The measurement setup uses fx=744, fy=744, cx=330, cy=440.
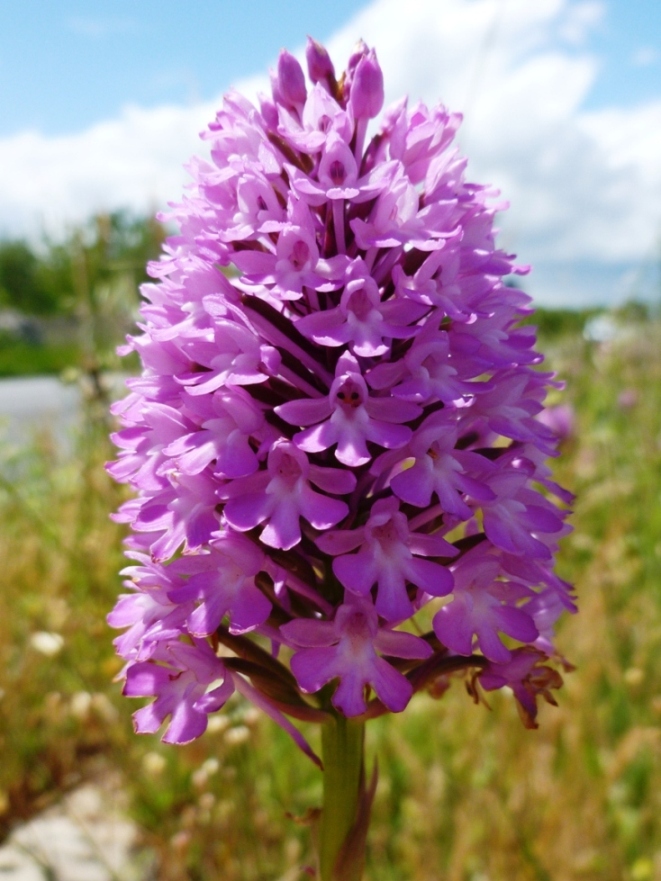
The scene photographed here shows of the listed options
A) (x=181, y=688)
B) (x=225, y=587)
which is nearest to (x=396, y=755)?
(x=181, y=688)

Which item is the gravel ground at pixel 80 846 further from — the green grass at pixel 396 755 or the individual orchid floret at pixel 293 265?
the individual orchid floret at pixel 293 265

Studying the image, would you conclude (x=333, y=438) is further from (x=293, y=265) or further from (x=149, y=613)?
(x=149, y=613)

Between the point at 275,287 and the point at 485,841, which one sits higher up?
the point at 275,287

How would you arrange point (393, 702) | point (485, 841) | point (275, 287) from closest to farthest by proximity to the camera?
point (393, 702), point (275, 287), point (485, 841)

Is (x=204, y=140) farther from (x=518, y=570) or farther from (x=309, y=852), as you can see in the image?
(x=309, y=852)

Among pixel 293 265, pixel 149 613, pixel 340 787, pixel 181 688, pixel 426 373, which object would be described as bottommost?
pixel 340 787

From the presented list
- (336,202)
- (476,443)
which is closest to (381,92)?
(336,202)

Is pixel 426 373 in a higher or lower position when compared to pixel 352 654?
higher
